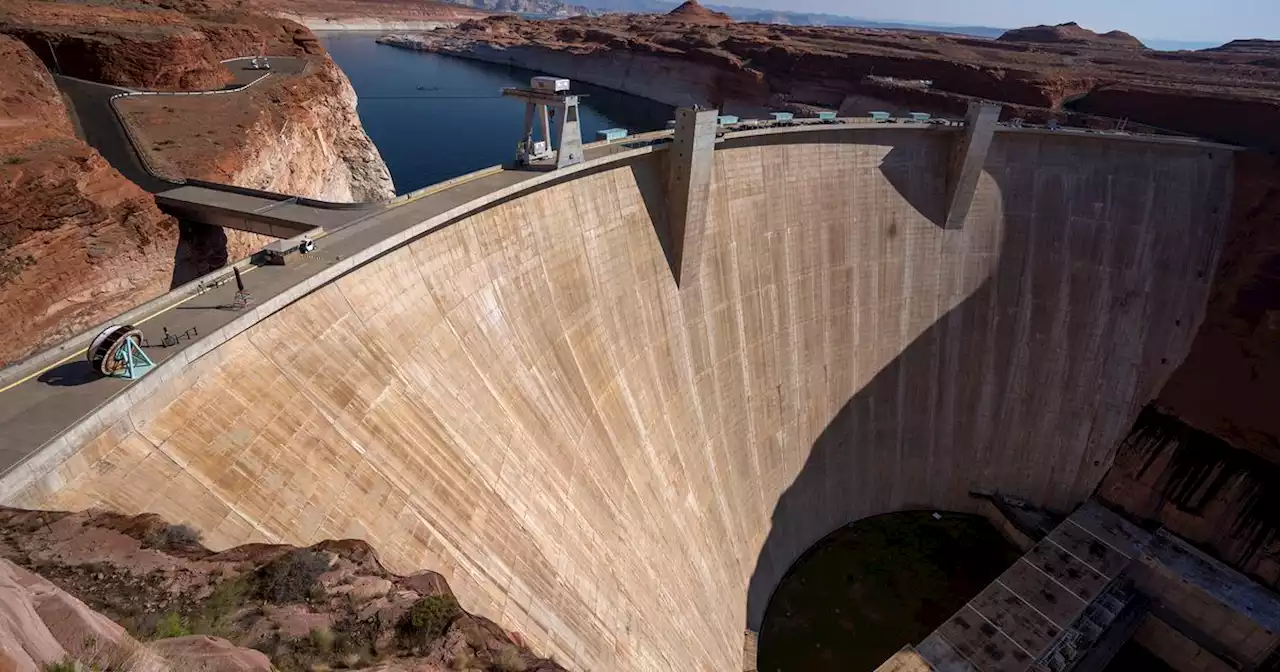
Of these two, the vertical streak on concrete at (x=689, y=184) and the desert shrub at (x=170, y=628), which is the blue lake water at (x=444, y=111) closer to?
the vertical streak on concrete at (x=689, y=184)

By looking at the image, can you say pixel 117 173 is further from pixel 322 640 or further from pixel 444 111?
pixel 444 111

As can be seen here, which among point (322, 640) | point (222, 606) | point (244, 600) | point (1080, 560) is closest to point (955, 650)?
point (1080, 560)

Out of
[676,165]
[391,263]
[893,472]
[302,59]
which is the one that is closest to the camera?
[391,263]

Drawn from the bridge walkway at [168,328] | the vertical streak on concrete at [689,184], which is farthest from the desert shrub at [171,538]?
the vertical streak on concrete at [689,184]

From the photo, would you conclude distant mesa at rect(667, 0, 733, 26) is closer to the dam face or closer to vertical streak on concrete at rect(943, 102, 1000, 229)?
vertical streak on concrete at rect(943, 102, 1000, 229)

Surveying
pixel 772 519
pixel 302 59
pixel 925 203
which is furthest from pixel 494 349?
pixel 302 59

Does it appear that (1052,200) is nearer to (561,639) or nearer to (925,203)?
(925,203)

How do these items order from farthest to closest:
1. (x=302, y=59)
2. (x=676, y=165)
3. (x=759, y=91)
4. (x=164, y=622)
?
1. (x=759, y=91)
2. (x=302, y=59)
3. (x=676, y=165)
4. (x=164, y=622)
